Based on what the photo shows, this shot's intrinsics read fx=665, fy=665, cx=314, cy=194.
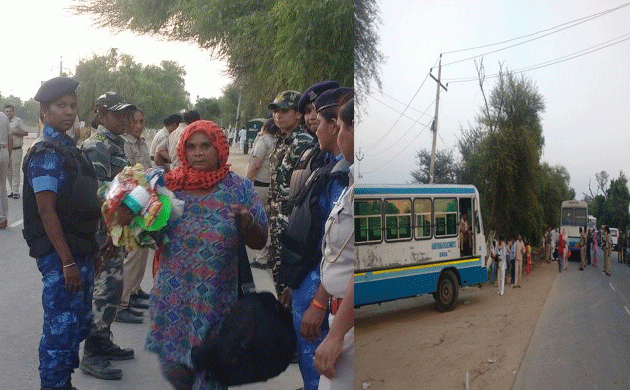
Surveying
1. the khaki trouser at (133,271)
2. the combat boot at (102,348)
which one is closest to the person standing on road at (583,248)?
the khaki trouser at (133,271)

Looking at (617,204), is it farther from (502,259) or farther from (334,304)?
(334,304)

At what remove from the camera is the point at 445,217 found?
1.55 m

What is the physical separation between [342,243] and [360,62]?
0.49m

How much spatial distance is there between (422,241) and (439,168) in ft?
0.64

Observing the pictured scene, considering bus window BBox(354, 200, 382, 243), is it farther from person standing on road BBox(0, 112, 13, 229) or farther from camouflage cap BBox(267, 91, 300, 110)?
person standing on road BBox(0, 112, 13, 229)

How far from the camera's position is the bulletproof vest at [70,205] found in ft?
6.41

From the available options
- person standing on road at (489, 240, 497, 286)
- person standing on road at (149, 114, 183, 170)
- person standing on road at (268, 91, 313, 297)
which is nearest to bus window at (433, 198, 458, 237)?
person standing on road at (489, 240, 497, 286)

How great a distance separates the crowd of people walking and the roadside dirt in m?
0.16

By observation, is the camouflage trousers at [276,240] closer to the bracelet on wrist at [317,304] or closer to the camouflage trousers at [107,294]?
the bracelet on wrist at [317,304]

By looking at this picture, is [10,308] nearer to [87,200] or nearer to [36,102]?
[87,200]

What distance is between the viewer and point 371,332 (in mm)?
1729

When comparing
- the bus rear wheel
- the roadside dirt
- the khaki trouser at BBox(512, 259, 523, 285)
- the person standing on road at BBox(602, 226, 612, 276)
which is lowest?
the roadside dirt

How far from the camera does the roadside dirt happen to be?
1.63m

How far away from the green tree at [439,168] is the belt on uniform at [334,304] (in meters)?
0.43
